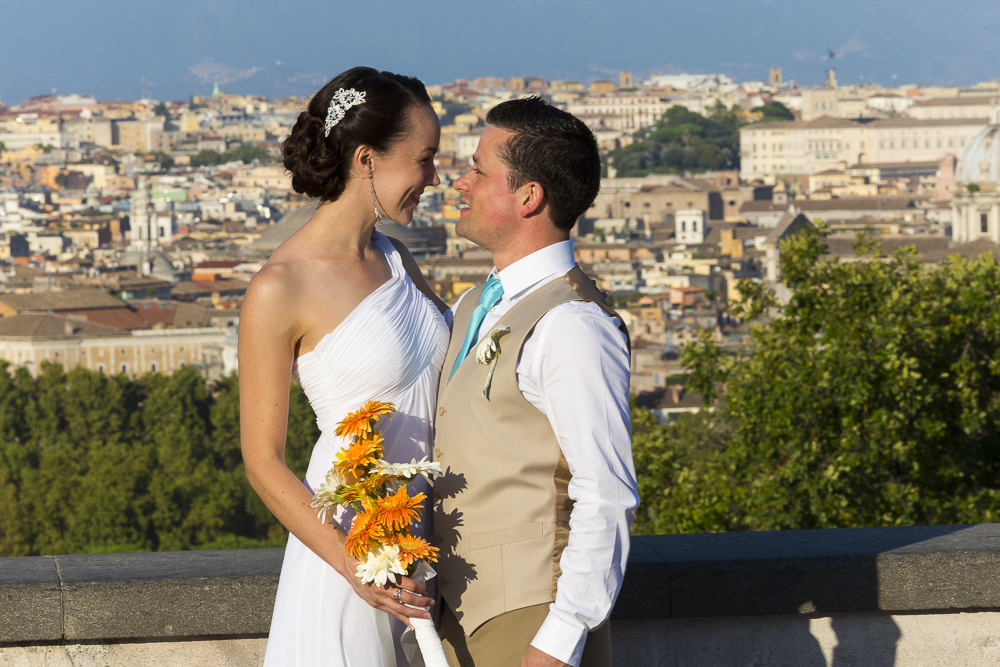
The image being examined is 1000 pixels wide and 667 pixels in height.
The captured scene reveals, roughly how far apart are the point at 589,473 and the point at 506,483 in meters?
0.11

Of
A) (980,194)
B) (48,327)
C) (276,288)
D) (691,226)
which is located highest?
(276,288)

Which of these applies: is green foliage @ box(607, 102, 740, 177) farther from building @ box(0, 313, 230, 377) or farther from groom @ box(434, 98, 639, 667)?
groom @ box(434, 98, 639, 667)

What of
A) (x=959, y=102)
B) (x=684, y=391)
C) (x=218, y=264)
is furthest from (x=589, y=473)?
(x=959, y=102)

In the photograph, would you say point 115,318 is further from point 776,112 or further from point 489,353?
point 776,112

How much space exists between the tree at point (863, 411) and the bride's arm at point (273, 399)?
3.87m

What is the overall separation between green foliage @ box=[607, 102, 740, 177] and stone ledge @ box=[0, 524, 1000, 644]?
7762 centimetres

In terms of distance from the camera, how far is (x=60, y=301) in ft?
150

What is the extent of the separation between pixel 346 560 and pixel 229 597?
358 mm

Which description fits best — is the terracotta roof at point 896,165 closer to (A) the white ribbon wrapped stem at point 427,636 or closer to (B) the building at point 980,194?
(B) the building at point 980,194

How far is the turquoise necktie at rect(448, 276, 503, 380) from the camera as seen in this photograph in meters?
1.55

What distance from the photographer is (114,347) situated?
1719 inches

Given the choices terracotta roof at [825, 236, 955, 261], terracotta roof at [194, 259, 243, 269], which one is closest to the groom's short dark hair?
terracotta roof at [825, 236, 955, 261]

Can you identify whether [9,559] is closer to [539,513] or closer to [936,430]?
[539,513]

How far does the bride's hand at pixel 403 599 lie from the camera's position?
4.76ft
